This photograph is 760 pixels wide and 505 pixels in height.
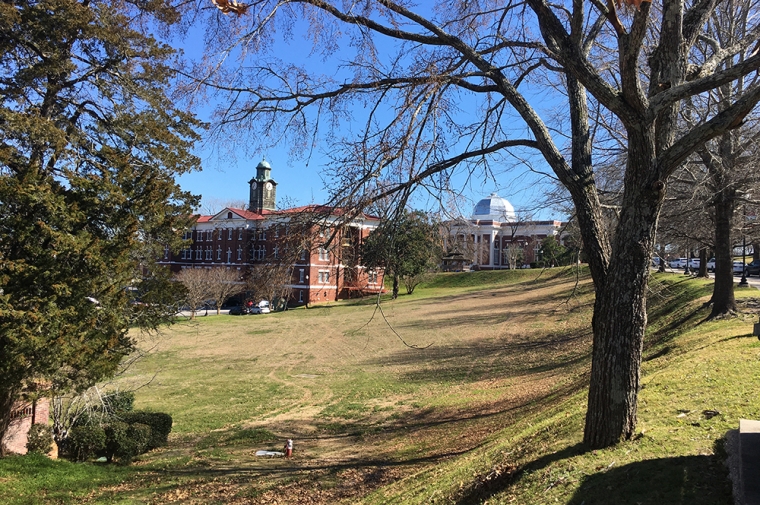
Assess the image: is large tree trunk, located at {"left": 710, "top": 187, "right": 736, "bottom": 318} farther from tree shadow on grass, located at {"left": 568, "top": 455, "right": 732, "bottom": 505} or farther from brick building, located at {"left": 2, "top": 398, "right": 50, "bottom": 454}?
brick building, located at {"left": 2, "top": 398, "right": 50, "bottom": 454}

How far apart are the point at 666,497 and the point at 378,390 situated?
1562 centimetres

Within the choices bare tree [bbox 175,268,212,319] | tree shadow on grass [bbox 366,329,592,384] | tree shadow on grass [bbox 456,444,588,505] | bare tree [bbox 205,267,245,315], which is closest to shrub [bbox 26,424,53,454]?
tree shadow on grass [bbox 456,444,588,505]

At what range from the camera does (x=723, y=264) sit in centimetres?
1400

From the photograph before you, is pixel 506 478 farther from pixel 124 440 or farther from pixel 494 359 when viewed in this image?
pixel 494 359

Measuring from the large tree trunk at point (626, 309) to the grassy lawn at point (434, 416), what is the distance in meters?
0.35

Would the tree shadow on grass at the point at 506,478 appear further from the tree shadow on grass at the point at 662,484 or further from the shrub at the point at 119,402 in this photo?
the shrub at the point at 119,402

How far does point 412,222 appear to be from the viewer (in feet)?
21.9

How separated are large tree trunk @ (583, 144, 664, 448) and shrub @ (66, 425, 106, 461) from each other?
12688mm

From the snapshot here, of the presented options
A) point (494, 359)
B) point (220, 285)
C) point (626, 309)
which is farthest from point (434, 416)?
point (220, 285)

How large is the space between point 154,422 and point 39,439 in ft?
9.20

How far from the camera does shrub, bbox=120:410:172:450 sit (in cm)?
1448

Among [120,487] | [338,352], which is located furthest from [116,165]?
[338,352]

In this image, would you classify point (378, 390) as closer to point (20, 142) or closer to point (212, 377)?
point (212, 377)

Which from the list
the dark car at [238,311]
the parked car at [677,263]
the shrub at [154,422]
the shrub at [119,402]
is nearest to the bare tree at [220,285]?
the dark car at [238,311]
